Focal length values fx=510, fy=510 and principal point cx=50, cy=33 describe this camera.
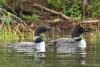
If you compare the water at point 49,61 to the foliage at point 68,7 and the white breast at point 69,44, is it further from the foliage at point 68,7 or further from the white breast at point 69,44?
the foliage at point 68,7

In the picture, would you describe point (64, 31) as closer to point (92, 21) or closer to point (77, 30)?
point (92, 21)

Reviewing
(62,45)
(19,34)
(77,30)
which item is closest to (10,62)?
(62,45)

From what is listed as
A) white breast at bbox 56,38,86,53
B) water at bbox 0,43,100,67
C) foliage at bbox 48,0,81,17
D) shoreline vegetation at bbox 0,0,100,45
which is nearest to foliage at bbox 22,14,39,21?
shoreline vegetation at bbox 0,0,100,45

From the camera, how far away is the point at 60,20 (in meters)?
33.2

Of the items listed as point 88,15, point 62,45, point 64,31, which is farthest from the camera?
point 88,15

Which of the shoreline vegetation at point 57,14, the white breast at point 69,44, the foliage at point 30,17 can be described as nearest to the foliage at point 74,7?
the shoreline vegetation at point 57,14

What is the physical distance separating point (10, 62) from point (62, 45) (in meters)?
7.54

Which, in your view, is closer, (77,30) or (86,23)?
(77,30)

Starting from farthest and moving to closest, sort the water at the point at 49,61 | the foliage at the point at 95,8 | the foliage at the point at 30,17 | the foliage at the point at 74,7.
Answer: the foliage at the point at 95,8
the foliage at the point at 74,7
the foliage at the point at 30,17
the water at the point at 49,61

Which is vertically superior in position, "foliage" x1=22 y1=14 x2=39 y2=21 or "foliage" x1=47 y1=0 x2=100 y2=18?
"foliage" x1=47 y1=0 x2=100 y2=18

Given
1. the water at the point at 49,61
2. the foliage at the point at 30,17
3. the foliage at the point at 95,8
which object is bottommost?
the water at the point at 49,61

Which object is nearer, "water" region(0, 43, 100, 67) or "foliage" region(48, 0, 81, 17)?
"water" region(0, 43, 100, 67)

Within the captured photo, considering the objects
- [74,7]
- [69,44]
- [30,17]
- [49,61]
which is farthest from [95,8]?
[49,61]

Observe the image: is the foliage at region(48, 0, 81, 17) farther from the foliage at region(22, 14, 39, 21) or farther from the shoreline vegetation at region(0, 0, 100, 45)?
the foliage at region(22, 14, 39, 21)
